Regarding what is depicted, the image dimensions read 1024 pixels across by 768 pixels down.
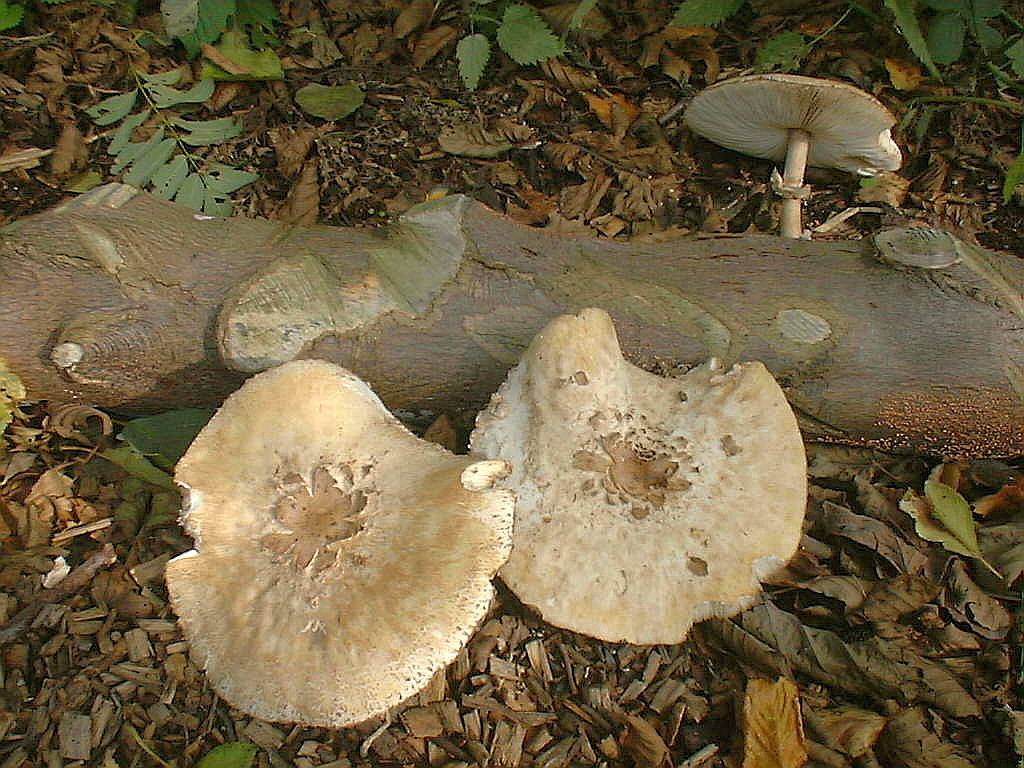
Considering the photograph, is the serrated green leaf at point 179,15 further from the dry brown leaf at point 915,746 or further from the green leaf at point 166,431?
the dry brown leaf at point 915,746

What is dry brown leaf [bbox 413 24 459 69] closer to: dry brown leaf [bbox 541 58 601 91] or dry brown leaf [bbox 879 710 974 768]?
dry brown leaf [bbox 541 58 601 91]

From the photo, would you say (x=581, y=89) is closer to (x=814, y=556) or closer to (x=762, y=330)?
(x=762, y=330)

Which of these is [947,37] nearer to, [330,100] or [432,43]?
[432,43]

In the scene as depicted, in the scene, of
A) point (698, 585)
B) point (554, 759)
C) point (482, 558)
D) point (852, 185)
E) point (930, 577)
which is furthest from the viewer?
point (852, 185)

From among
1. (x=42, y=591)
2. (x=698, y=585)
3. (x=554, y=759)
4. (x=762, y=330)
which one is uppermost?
(x=762, y=330)

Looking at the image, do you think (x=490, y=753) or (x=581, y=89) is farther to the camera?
(x=581, y=89)

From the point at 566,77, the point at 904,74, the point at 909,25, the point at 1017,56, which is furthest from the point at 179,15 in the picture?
the point at 1017,56

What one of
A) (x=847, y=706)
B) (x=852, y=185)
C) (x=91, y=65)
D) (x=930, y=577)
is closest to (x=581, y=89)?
(x=852, y=185)
